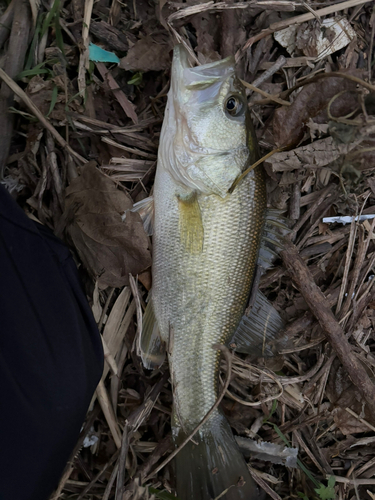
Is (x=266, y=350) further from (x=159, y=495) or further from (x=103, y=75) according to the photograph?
(x=103, y=75)

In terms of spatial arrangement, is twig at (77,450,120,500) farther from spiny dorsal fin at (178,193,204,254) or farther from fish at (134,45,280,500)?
spiny dorsal fin at (178,193,204,254)

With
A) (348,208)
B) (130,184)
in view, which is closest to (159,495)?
(130,184)

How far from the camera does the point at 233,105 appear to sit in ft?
7.25

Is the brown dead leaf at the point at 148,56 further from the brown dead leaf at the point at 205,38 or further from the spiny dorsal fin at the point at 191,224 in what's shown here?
the spiny dorsal fin at the point at 191,224

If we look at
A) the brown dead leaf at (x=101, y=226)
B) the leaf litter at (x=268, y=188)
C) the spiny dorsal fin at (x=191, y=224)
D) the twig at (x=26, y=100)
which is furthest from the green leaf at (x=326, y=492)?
the twig at (x=26, y=100)

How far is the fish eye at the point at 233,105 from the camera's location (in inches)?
86.6

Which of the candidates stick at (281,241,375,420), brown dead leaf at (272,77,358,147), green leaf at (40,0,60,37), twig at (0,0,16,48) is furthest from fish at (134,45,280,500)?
twig at (0,0,16,48)

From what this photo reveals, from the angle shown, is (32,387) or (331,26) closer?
(32,387)

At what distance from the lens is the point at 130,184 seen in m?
2.58

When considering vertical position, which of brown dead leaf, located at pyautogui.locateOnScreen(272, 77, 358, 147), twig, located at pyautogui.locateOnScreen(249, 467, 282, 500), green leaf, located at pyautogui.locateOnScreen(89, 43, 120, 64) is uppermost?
green leaf, located at pyautogui.locateOnScreen(89, 43, 120, 64)

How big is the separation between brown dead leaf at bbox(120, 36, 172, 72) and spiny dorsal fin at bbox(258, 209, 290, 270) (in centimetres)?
126

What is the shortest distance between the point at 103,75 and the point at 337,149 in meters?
1.64

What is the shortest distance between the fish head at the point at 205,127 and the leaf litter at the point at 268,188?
291 mm

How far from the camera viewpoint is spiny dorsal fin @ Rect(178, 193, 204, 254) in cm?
221
